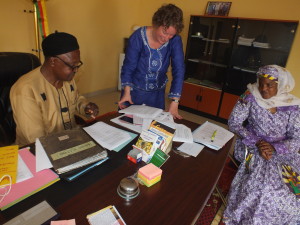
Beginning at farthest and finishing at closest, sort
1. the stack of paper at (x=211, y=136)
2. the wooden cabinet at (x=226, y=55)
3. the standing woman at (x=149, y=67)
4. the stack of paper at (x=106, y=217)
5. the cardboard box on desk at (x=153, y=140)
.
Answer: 1. the wooden cabinet at (x=226, y=55)
2. the standing woman at (x=149, y=67)
3. the stack of paper at (x=211, y=136)
4. the cardboard box on desk at (x=153, y=140)
5. the stack of paper at (x=106, y=217)

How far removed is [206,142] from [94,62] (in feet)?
10.3

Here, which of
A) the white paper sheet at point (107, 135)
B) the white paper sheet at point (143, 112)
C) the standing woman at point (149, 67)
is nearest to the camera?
the white paper sheet at point (107, 135)

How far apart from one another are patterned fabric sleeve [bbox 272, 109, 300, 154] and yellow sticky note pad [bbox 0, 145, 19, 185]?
152 centimetres

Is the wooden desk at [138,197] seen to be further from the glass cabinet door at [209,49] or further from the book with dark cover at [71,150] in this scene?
the glass cabinet door at [209,49]

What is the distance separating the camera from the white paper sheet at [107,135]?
111 centimetres

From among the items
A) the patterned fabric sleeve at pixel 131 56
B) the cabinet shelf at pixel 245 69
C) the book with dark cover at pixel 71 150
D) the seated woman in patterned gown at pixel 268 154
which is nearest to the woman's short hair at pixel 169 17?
the patterned fabric sleeve at pixel 131 56

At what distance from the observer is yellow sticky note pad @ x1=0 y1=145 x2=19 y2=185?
31.9 inches

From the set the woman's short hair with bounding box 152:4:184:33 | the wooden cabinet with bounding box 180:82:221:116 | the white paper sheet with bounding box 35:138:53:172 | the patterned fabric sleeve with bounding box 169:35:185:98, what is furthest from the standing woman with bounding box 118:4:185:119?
the wooden cabinet with bounding box 180:82:221:116

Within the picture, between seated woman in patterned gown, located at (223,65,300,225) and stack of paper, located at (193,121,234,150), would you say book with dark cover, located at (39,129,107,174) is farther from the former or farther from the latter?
seated woman in patterned gown, located at (223,65,300,225)

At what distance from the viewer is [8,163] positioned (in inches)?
34.6

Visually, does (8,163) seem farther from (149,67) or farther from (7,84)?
(149,67)

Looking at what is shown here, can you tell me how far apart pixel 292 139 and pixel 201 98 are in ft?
7.08

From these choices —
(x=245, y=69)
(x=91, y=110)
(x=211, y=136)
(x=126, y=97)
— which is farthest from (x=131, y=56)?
(x=245, y=69)

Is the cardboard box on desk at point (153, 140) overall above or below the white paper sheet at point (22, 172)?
above
